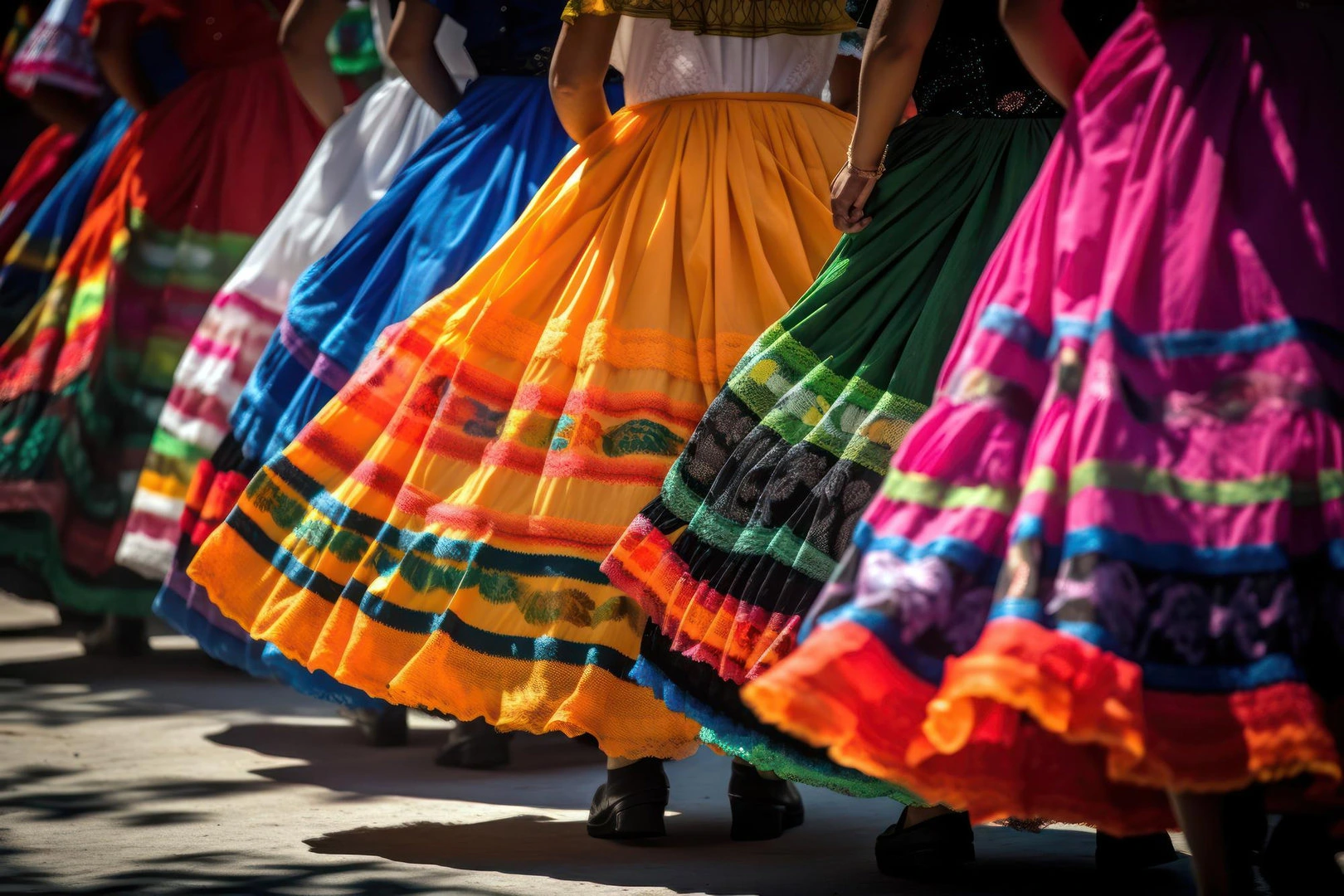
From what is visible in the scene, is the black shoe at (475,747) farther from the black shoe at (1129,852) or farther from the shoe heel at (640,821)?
the black shoe at (1129,852)

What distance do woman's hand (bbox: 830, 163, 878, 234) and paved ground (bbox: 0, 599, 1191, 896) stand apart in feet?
3.92

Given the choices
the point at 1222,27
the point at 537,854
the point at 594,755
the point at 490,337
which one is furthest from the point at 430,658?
the point at 1222,27

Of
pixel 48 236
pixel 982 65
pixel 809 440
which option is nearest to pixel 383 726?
pixel 809 440

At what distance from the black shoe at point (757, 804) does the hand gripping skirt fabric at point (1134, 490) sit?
4.10ft

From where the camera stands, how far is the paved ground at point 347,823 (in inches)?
125

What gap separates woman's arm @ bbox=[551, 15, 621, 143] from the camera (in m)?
3.62

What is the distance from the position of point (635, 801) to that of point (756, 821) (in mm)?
259

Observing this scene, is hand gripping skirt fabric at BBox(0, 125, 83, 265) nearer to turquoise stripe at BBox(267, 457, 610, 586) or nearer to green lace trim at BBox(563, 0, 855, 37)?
turquoise stripe at BBox(267, 457, 610, 586)

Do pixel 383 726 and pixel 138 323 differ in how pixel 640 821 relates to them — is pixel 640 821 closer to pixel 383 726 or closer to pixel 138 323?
pixel 383 726

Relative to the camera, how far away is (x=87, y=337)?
18.9 feet

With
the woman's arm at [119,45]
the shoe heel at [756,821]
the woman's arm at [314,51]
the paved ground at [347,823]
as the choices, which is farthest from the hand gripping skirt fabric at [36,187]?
the shoe heel at [756,821]

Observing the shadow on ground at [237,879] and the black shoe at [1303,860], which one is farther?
the shadow on ground at [237,879]

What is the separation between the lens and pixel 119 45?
19.1 feet

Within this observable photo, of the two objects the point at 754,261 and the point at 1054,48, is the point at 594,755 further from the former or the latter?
the point at 1054,48
